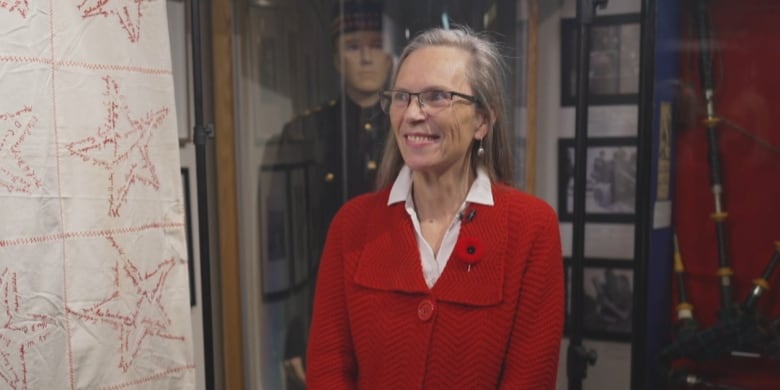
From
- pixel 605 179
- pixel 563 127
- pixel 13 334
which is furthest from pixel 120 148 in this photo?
pixel 605 179

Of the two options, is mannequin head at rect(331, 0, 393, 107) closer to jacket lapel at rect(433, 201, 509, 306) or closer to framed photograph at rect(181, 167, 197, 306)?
framed photograph at rect(181, 167, 197, 306)

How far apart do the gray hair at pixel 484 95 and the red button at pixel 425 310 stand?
10.8 inches

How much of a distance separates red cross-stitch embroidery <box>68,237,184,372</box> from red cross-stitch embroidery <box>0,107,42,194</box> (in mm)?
190

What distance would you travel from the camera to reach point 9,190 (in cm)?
116

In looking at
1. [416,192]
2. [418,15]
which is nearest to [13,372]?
[416,192]

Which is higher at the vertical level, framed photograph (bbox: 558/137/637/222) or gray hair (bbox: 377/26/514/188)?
gray hair (bbox: 377/26/514/188)

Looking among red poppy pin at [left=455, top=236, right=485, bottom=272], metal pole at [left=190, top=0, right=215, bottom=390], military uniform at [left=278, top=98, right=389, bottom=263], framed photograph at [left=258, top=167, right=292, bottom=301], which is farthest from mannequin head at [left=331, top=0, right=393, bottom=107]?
red poppy pin at [left=455, top=236, right=485, bottom=272]

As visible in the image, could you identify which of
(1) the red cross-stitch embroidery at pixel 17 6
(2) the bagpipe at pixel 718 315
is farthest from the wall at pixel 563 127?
(1) the red cross-stitch embroidery at pixel 17 6

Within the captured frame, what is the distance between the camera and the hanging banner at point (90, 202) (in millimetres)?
1171

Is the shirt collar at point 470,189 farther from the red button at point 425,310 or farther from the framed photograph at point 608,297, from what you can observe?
the framed photograph at point 608,297

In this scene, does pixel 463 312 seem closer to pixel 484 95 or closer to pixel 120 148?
pixel 484 95

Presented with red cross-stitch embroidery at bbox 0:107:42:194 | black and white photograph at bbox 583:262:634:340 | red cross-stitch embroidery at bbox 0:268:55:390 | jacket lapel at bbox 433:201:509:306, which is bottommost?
black and white photograph at bbox 583:262:634:340

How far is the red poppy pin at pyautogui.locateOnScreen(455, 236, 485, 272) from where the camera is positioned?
110 cm

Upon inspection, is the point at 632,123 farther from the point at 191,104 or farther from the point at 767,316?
the point at 191,104
